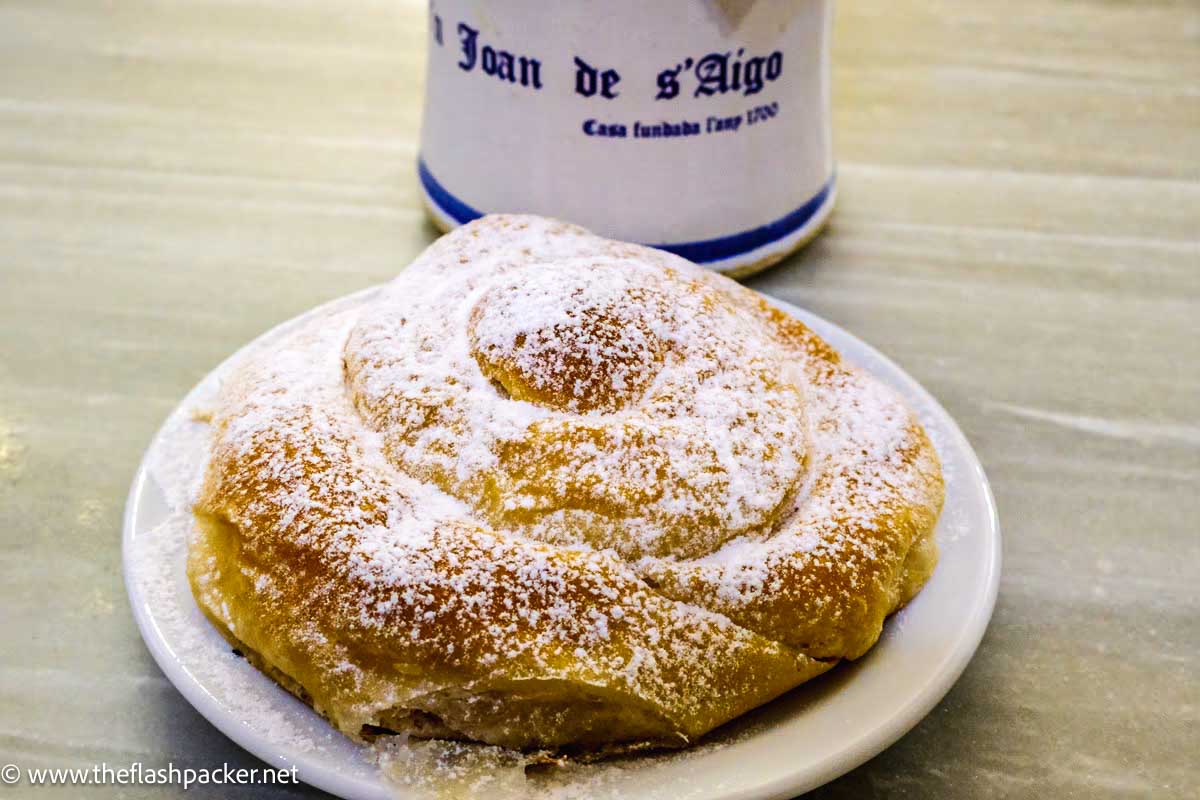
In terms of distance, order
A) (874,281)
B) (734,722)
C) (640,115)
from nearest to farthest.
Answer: (734,722) → (640,115) → (874,281)

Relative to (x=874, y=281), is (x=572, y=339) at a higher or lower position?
higher

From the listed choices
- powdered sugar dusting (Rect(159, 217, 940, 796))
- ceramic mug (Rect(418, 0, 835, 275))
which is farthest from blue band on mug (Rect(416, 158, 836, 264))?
powdered sugar dusting (Rect(159, 217, 940, 796))

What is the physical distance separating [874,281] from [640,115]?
308 millimetres

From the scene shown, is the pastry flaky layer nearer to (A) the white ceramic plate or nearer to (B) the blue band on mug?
(A) the white ceramic plate

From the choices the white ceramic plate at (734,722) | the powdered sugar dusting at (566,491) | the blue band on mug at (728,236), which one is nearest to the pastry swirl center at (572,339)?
the powdered sugar dusting at (566,491)

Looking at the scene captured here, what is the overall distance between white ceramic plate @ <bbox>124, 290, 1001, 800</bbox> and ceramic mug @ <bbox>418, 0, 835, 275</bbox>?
367mm

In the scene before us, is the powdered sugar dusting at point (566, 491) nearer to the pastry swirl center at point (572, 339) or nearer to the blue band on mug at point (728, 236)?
the pastry swirl center at point (572, 339)

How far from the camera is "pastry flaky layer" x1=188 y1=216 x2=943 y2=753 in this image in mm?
546

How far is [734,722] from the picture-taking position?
1.88ft

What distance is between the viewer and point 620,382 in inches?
25.2

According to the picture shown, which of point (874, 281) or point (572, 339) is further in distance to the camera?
point (874, 281)

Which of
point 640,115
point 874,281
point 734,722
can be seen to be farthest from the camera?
point 874,281

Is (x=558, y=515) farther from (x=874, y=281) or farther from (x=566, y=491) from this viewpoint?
(x=874, y=281)

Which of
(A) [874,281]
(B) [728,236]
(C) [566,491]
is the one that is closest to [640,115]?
(B) [728,236]
